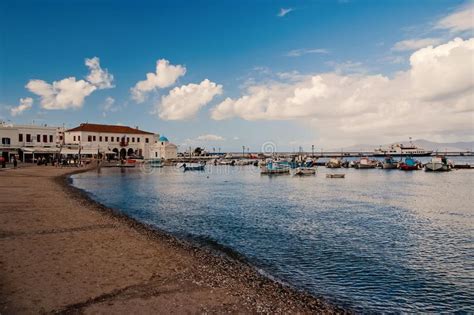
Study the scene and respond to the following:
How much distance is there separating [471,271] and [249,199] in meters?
19.7

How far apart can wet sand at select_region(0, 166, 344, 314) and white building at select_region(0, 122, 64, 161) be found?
212 ft

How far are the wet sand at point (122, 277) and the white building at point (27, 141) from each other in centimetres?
6467

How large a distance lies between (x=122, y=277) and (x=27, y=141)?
74727 millimetres

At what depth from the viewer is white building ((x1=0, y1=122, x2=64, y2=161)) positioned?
69.1 metres

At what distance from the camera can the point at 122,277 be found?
9.20 m

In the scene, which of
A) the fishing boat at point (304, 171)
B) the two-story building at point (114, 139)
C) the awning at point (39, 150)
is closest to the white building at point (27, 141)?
the awning at point (39, 150)

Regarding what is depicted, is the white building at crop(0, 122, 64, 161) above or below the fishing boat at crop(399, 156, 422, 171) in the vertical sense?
above

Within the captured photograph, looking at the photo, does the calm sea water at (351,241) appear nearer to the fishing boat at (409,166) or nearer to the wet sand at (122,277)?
the wet sand at (122,277)

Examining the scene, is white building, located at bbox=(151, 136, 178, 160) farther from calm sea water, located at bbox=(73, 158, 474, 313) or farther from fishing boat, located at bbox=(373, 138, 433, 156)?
fishing boat, located at bbox=(373, 138, 433, 156)

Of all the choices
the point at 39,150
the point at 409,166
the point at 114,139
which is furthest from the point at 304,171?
the point at 114,139

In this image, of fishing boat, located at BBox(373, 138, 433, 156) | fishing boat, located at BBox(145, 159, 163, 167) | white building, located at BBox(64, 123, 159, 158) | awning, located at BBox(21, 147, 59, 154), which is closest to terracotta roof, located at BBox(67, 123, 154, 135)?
white building, located at BBox(64, 123, 159, 158)

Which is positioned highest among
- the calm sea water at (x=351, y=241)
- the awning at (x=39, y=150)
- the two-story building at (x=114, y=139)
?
the two-story building at (x=114, y=139)

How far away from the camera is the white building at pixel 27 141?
69062 mm

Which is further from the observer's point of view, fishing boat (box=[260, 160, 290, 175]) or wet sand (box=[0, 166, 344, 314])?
fishing boat (box=[260, 160, 290, 175])
